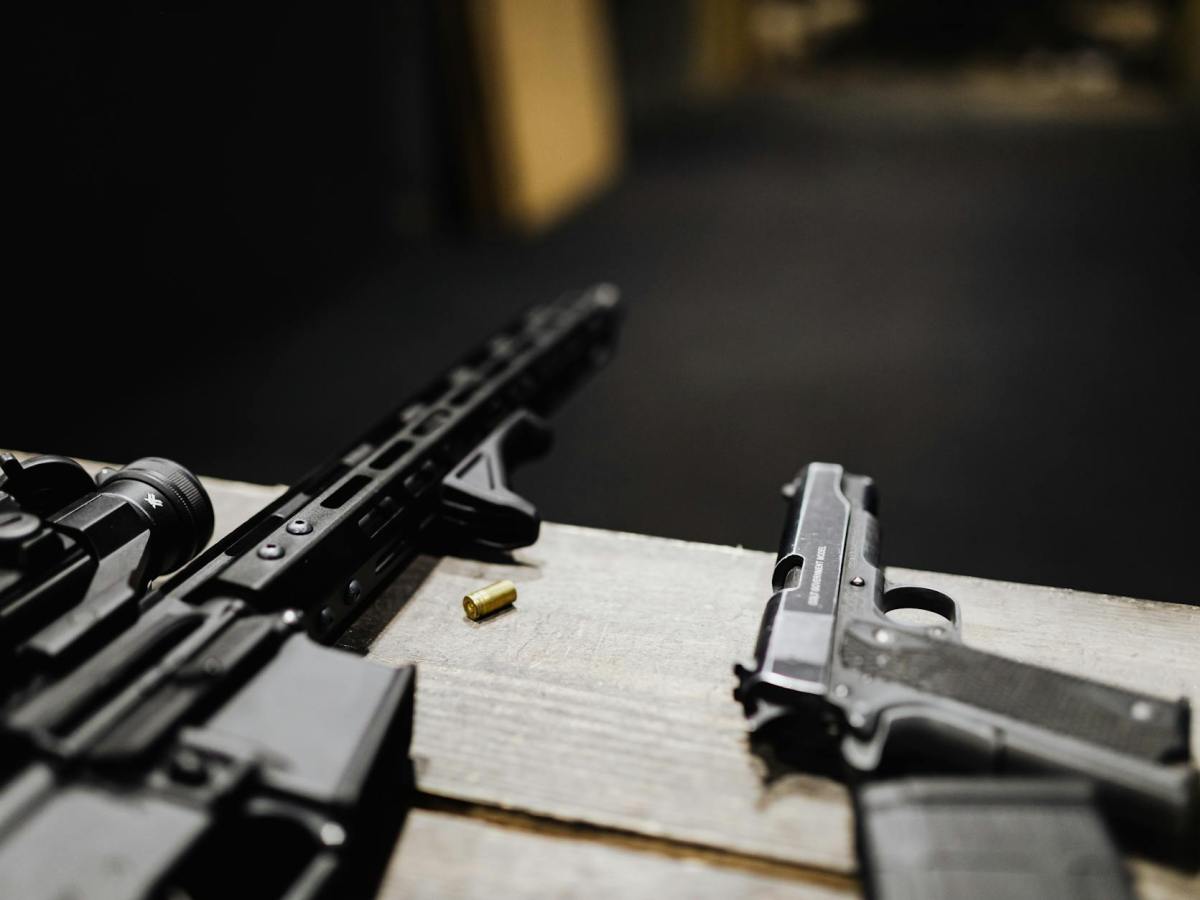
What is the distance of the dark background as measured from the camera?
114 inches

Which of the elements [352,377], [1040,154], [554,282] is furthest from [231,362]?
[1040,154]

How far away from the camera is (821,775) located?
0.93 m

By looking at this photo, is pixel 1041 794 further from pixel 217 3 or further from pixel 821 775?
pixel 217 3

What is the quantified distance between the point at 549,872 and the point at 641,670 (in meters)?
0.28

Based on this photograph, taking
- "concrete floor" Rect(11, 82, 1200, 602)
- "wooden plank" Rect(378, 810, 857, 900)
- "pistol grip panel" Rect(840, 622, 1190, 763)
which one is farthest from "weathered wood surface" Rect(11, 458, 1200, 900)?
"concrete floor" Rect(11, 82, 1200, 602)

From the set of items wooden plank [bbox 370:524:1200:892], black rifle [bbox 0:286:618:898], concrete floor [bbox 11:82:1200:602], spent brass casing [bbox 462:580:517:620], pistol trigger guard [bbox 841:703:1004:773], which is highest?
black rifle [bbox 0:286:618:898]

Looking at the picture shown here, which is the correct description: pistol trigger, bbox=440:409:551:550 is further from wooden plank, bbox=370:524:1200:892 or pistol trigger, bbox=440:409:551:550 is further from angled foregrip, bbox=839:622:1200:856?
angled foregrip, bbox=839:622:1200:856

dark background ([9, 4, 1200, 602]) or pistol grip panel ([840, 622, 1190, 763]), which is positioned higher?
pistol grip panel ([840, 622, 1190, 763])

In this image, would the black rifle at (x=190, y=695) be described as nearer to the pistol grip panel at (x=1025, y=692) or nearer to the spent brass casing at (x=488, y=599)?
the spent brass casing at (x=488, y=599)

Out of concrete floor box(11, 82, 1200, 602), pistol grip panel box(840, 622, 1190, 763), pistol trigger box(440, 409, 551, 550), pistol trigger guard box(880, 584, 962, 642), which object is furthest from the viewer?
concrete floor box(11, 82, 1200, 602)

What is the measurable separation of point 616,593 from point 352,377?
9.19 feet

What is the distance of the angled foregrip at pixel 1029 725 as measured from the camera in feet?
2.68

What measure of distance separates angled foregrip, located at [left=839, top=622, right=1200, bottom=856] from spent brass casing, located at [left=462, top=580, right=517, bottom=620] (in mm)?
431

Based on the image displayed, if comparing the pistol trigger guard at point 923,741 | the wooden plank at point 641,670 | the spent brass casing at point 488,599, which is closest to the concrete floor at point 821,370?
the wooden plank at point 641,670
